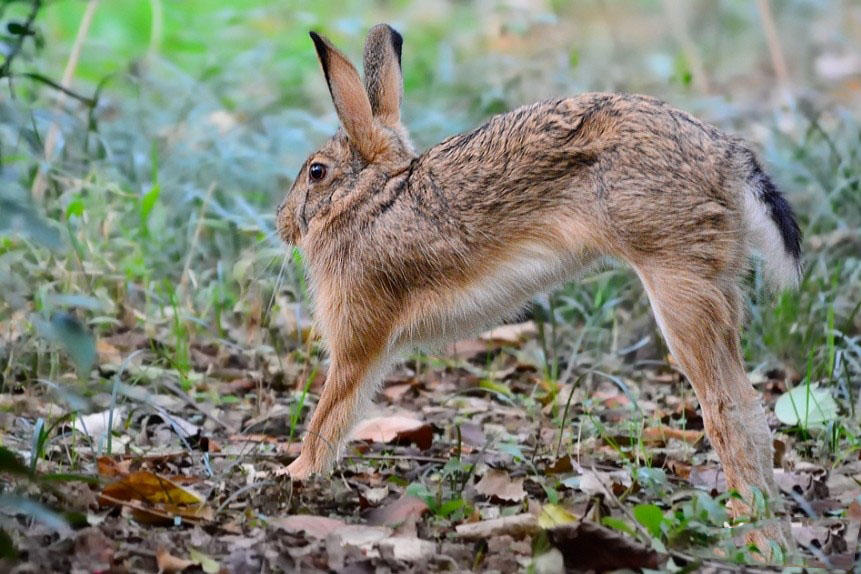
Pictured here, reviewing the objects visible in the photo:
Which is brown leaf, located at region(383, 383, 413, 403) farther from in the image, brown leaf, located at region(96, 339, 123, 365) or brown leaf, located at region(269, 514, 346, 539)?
brown leaf, located at region(269, 514, 346, 539)

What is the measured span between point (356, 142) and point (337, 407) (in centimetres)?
117

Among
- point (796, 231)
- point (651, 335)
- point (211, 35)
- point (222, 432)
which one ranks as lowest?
point (222, 432)

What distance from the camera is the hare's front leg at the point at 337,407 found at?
5.08 m

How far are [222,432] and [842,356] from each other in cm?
270

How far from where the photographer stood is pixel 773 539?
4.29 m

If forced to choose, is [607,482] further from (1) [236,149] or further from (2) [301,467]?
(1) [236,149]

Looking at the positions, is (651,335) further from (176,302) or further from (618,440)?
(176,302)

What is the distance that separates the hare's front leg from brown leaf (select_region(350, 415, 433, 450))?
4.1 inches

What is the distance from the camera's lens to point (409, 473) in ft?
16.7

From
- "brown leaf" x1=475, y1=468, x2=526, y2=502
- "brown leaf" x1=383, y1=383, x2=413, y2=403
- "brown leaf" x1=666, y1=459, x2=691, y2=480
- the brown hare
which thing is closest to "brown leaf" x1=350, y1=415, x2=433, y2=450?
the brown hare

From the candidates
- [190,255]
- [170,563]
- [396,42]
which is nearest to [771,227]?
[396,42]

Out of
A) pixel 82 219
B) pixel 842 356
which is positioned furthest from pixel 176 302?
pixel 842 356

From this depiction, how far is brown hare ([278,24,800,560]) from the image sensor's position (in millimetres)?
4680

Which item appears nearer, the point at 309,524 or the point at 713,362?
the point at 309,524
